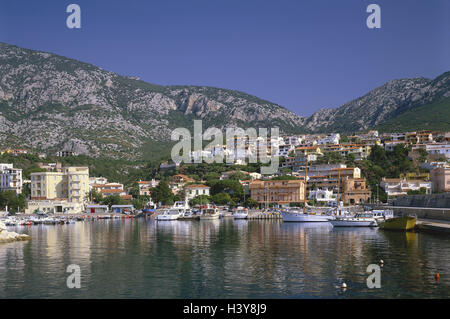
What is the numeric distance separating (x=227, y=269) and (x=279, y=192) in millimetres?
71021

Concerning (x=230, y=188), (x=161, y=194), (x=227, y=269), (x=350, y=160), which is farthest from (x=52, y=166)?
(x=227, y=269)

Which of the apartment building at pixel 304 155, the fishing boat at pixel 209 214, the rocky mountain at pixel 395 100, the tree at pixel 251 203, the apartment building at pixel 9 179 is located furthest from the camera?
the rocky mountain at pixel 395 100

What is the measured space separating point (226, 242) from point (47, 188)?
64.9 m

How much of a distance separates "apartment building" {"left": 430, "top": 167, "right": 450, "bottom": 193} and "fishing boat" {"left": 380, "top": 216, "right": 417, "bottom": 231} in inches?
1635

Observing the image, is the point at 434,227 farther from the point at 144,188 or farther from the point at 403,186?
the point at 144,188

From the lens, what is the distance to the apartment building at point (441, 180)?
272 feet

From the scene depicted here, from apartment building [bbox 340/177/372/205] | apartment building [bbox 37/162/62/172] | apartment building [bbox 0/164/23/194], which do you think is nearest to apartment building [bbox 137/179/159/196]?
apartment building [bbox 37/162/62/172]

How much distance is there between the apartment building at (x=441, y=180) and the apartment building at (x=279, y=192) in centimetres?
2456

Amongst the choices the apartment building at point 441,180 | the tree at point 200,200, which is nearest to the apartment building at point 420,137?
the apartment building at point 441,180

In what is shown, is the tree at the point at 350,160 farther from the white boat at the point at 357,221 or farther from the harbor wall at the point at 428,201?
the white boat at the point at 357,221

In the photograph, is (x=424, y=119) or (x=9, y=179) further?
(x=424, y=119)

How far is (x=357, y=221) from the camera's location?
5219cm

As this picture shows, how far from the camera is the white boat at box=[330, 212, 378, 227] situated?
170ft
